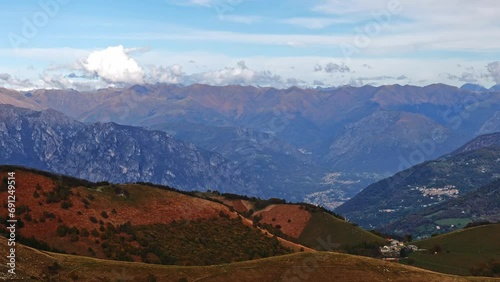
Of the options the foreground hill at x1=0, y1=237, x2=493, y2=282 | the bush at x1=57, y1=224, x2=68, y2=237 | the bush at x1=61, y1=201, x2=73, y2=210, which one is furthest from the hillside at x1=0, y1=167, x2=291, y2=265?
the foreground hill at x1=0, y1=237, x2=493, y2=282

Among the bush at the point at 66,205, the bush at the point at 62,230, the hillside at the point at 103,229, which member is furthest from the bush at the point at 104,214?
the bush at the point at 62,230

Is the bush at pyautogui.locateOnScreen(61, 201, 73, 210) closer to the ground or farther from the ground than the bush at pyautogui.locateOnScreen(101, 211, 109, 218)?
farther from the ground

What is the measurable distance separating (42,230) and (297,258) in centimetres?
7352

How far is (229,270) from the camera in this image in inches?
4751

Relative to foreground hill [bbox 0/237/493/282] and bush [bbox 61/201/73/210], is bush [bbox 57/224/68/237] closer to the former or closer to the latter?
bush [bbox 61/201/73/210]

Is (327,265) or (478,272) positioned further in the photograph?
(478,272)

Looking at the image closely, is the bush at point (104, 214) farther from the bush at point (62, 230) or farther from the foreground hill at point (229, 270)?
the foreground hill at point (229, 270)

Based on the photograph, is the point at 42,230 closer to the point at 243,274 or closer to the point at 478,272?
the point at 243,274

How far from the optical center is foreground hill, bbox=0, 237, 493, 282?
104062 millimetres

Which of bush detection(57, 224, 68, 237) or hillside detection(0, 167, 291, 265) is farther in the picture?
bush detection(57, 224, 68, 237)

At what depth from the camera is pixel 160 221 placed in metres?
197

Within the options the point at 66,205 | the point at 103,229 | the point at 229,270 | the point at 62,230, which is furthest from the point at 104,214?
the point at 229,270

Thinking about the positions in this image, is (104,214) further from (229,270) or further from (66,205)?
(229,270)

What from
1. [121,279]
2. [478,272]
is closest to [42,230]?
[121,279]
